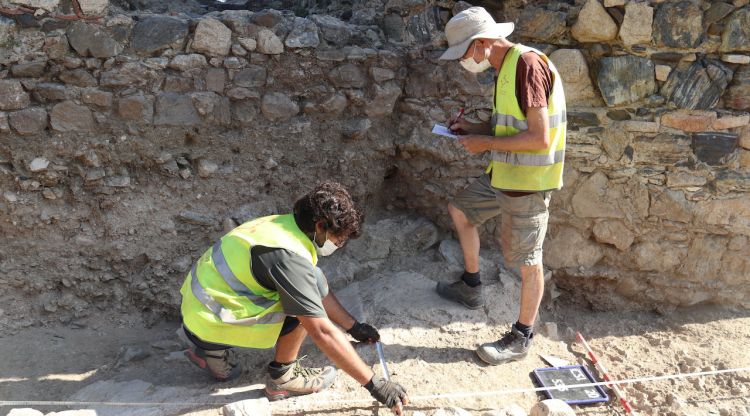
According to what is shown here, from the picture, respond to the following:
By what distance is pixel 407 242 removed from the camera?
399cm

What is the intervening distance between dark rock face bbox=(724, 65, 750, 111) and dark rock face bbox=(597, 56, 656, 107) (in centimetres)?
Answer: 40

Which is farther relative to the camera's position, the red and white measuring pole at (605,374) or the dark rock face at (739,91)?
the dark rock face at (739,91)

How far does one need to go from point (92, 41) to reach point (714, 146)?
3.50 m

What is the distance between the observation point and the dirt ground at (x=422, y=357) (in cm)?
282

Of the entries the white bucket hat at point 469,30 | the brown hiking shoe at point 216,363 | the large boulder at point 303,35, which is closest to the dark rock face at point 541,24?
the white bucket hat at point 469,30

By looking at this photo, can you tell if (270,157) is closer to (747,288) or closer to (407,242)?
(407,242)

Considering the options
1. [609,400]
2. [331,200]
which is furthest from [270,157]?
[609,400]

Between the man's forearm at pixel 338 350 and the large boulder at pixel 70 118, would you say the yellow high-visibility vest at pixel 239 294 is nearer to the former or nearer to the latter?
the man's forearm at pixel 338 350

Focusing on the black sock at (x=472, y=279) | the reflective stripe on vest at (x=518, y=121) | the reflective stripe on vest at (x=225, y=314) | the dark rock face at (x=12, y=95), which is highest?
the reflective stripe on vest at (x=518, y=121)

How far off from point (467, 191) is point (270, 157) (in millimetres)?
1276

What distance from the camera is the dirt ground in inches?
111

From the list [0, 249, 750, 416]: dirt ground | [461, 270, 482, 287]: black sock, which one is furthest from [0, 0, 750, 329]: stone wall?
[461, 270, 482, 287]: black sock

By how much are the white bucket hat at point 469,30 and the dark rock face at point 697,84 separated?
3.90ft

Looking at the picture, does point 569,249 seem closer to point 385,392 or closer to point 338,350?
point 385,392
